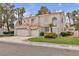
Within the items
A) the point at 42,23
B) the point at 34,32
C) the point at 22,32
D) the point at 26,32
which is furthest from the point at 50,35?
the point at 22,32

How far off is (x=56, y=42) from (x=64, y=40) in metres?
0.70

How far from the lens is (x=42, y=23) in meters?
16.6

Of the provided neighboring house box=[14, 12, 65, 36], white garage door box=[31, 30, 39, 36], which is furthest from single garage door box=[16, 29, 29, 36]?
white garage door box=[31, 30, 39, 36]

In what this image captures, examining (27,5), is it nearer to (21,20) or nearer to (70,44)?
(21,20)

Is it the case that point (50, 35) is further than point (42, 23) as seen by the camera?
No

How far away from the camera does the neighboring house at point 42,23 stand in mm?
15977

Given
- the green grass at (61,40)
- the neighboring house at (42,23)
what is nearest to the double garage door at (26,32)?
the neighboring house at (42,23)

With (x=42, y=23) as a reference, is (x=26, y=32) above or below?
below

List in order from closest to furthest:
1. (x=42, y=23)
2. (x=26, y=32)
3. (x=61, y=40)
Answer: (x=61, y=40) → (x=42, y=23) → (x=26, y=32)

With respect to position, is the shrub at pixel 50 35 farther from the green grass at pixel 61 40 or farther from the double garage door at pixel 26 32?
the double garage door at pixel 26 32

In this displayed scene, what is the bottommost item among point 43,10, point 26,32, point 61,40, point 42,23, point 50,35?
point 61,40

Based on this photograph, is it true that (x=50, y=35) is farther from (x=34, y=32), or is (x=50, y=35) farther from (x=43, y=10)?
(x=43, y=10)

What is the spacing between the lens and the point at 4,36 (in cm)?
1958

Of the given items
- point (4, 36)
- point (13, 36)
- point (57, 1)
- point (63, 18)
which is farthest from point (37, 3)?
point (4, 36)
